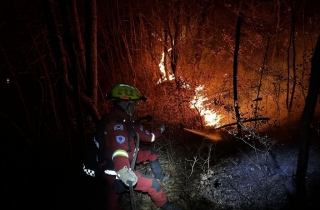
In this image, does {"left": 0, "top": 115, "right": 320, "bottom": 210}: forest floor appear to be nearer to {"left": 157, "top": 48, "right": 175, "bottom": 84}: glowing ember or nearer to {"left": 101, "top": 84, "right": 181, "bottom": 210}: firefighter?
{"left": 101, "top": 84, "right": 181, "bottom": 210}: firefighter

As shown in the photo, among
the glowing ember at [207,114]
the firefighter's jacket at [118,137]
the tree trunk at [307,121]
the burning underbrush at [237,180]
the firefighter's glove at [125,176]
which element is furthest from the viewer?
the glowing ember at [207,114]

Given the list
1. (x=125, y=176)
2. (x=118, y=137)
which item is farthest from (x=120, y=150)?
(x=125, y=176)

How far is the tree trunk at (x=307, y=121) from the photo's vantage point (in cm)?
286

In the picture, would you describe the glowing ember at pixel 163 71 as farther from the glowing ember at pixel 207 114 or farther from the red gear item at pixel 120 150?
the red gear item at pixel 120 150

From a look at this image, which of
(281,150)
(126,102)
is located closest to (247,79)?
(281,150)

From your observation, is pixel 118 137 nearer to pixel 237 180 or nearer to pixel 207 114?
pixel 237 180

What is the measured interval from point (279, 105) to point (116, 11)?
9868 mm

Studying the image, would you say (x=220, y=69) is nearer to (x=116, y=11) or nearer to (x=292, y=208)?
(x=116, y=11)

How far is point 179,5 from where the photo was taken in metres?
12.8

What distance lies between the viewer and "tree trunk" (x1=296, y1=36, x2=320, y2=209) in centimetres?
286

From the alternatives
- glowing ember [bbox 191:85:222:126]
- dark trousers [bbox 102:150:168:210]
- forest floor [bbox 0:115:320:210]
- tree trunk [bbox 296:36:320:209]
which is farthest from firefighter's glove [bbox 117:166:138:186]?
glowing ember [bbox 191:85:222:126]

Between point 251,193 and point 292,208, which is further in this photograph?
point 251,193

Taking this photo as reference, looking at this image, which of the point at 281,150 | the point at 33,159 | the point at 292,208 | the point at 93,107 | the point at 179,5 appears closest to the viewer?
the point at 292,208

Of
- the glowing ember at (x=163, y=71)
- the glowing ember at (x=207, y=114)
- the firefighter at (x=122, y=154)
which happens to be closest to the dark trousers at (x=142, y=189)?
the firefighter at (x=122, y=154)
